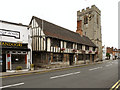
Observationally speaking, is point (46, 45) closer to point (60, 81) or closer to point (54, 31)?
point (54, 31)

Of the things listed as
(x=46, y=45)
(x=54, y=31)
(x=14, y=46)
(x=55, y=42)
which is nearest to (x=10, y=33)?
(x=14, y=46)

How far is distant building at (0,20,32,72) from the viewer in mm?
12812

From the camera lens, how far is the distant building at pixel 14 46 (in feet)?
42.0

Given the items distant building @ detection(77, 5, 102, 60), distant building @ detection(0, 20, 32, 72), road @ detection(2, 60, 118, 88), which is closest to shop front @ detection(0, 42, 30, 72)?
distant building @ detection(0, 20, 32, 72)

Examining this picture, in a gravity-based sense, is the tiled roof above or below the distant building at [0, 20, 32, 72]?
above

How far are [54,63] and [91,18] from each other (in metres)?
27.5

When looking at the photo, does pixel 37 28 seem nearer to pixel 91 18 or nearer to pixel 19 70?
pixel 19 70

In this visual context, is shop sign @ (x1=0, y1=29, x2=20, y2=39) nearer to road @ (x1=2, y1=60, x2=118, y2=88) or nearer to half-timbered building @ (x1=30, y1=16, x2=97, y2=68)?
half-timbered building @ (x1=30, y1=16, x2=97, y2=68)

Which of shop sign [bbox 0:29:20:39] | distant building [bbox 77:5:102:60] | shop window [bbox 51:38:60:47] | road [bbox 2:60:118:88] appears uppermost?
distant building [bbox 77:5:102:60]

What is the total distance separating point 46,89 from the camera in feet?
19.8

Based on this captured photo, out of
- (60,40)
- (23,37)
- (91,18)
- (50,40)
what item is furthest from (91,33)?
(23,37)

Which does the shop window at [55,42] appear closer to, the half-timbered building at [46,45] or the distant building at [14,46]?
the half-timbered building at [46,45]

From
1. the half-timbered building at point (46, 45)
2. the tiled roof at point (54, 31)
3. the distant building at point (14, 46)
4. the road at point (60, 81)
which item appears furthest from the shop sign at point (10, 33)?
the road at point (60, 81)

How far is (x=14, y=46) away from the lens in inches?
534
